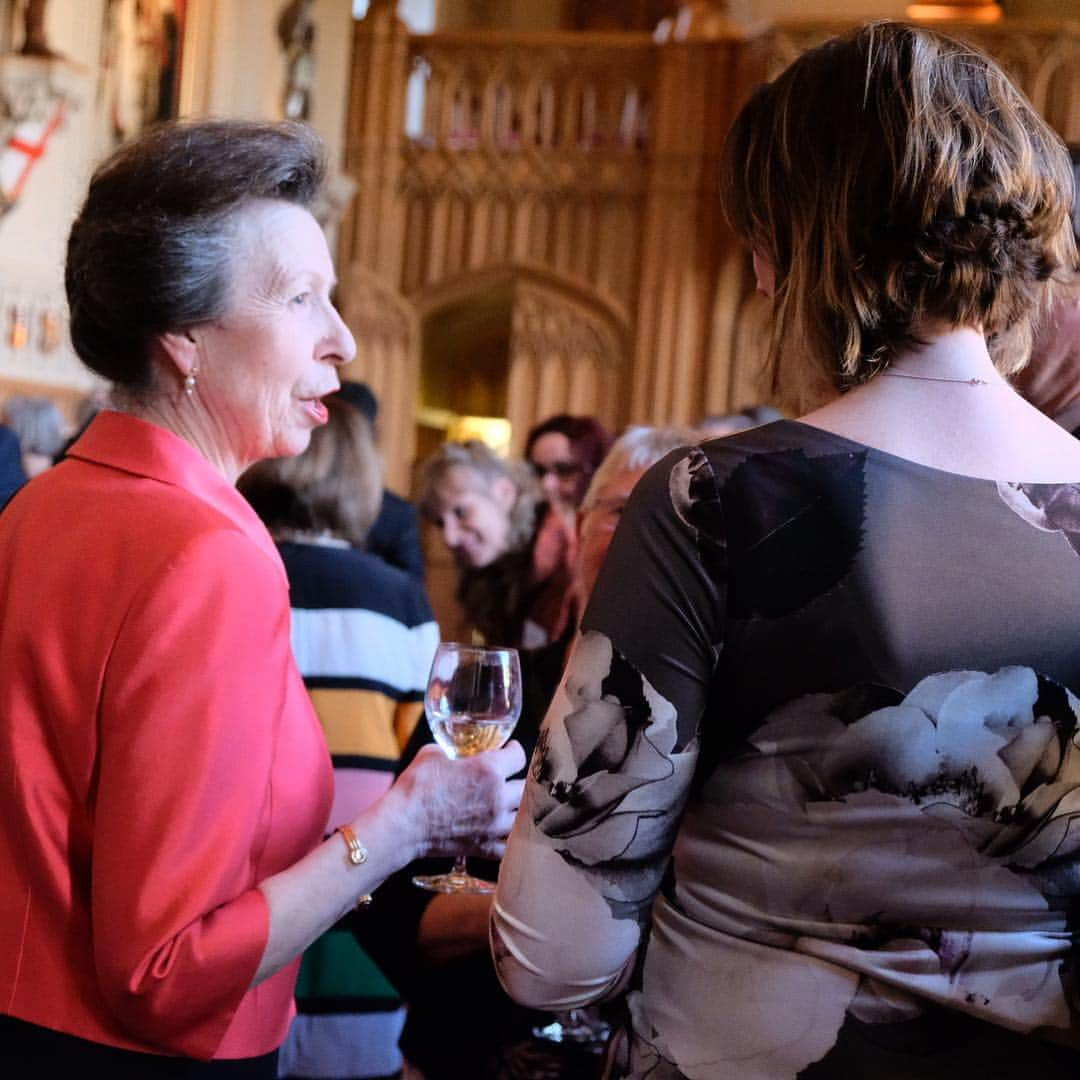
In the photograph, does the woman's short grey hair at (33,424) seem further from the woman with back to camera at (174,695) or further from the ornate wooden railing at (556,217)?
the ornate wooden railing at (556,217)

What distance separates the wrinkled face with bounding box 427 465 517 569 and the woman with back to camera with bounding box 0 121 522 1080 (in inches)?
129

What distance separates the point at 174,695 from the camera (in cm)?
143

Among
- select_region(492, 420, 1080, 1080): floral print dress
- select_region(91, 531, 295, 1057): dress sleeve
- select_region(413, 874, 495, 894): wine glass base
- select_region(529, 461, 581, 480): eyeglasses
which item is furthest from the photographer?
select_region(529, 461, 581, 480): eyeglasses

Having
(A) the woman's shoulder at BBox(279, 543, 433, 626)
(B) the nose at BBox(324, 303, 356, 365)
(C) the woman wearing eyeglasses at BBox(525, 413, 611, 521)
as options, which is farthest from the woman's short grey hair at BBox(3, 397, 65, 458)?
(B) the nose at BBox(324, 303, 356, 365)

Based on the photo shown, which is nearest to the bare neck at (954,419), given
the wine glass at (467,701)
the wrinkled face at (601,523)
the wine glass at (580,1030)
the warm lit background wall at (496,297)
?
the wine glass at (467,701)

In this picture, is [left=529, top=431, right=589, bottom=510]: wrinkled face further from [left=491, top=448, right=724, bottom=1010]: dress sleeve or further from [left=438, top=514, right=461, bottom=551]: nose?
[left=491, top=448, right=724, bottom=1010]: dress sleeve

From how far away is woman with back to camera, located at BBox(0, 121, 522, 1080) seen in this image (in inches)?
56.2

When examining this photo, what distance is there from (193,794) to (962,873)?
27.5 inches

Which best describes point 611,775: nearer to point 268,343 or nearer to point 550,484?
point 268,343

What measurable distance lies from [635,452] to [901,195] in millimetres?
1436

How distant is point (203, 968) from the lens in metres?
1.42

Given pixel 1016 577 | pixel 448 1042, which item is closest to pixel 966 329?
pixel 1016 577

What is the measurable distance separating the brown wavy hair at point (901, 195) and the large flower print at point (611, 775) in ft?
1.07

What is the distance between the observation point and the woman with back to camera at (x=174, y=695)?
143 cm
